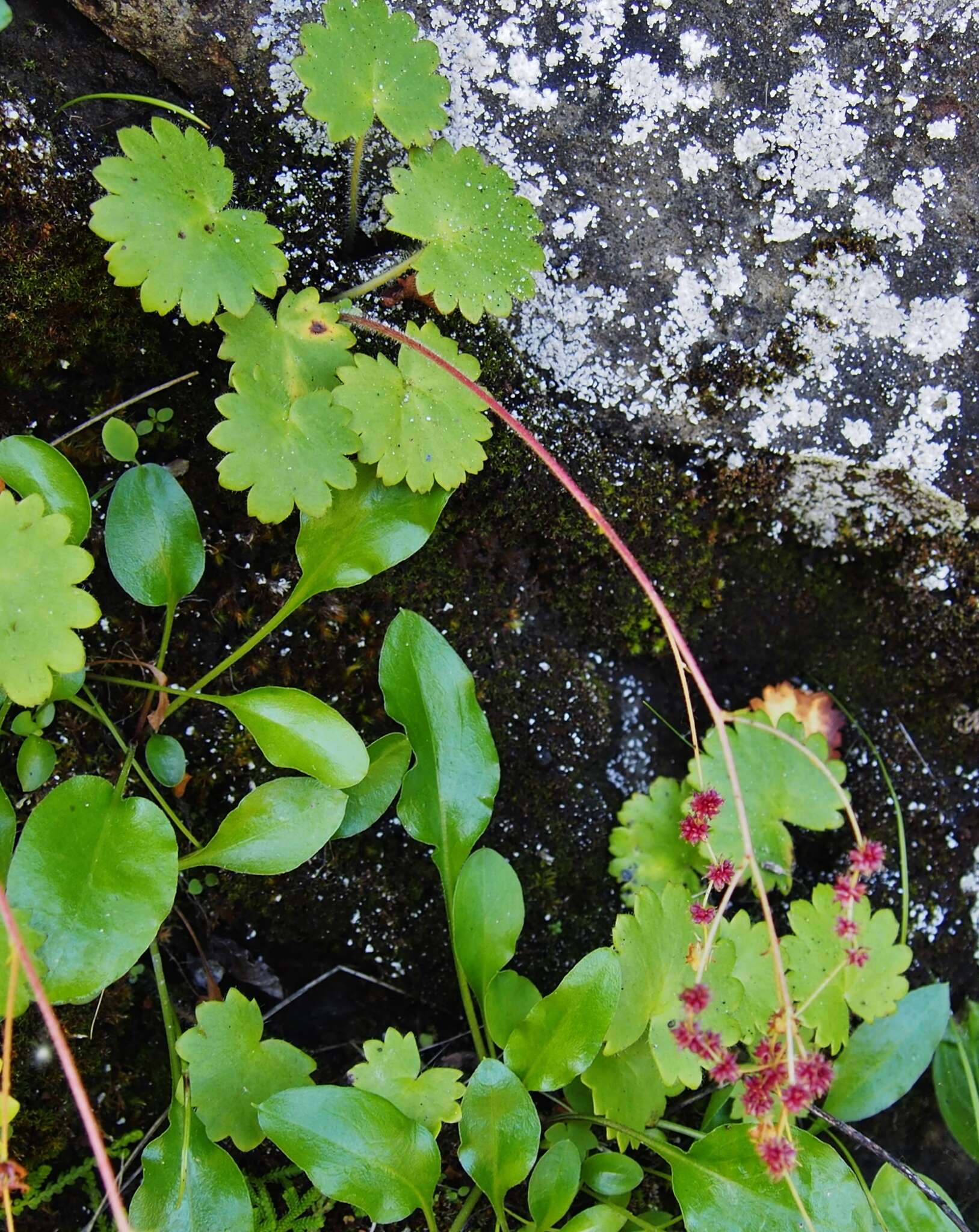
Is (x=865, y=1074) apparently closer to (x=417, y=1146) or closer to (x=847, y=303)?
(x=417, y=1146)

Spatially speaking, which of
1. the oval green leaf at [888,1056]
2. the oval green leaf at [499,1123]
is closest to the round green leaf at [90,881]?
the oval green leaf at [499,1123]

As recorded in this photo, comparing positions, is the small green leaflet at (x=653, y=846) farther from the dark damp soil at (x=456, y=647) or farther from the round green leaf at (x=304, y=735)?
the round green leaf at (x=304, y=735)

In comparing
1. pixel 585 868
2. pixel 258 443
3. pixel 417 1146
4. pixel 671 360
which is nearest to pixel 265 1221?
pixel 417 1146

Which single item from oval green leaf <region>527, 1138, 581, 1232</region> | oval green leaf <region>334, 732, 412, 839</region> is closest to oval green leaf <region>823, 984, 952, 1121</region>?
oval green leaf <region>527, 1138, 581, 1232</region>

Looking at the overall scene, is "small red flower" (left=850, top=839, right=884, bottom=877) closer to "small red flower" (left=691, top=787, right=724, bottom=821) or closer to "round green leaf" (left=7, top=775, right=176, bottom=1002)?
"small red flower" (left=691, top=787, right=724, bottom=821)

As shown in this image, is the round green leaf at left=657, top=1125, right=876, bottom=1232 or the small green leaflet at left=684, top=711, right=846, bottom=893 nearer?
the round green leaf at left=657, top=1125, right=876, bottom=1232

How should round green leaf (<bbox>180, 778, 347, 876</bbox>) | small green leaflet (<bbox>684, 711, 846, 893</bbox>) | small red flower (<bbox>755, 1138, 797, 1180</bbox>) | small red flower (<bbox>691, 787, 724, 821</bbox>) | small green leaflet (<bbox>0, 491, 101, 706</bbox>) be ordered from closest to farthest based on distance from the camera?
small red flower (<bbox>755, 1138, 797, 1180</bbox>)
small green leaflet (<bbox>0, 491, 101, 706</bbox>)
small red flower (<bbox>691, 787, 724, 821</bbox>)
round green leaf (<bbox>180, 778, 347, 876</bbox>)
small green leaflet (<bbox>684, 711, 846, 893</bbox>)
